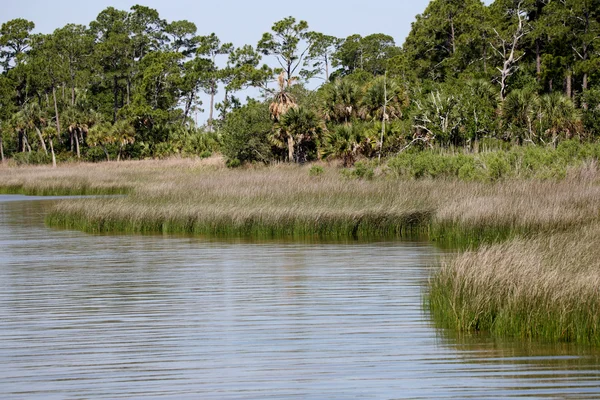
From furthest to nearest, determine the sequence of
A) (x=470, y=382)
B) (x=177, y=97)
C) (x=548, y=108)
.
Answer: (x=177, y=97) < (x=548, y=108) < (x=470, y=382)

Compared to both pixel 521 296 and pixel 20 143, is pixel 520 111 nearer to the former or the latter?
pixel 521 296

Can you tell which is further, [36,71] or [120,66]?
[120,66]

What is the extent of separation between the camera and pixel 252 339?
1027 cm

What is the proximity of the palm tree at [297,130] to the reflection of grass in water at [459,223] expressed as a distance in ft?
53.1

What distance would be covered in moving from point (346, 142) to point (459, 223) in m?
22.9

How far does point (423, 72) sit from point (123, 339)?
5175 centimetres

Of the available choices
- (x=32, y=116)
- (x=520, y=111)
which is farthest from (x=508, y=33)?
(x=32, y=116)

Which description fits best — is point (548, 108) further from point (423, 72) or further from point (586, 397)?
point (586, 397)

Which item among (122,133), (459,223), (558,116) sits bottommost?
(459,223)

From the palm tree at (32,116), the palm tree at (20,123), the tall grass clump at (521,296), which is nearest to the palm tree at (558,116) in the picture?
the tall grass clump at (521,296)

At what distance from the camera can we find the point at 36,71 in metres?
77.9

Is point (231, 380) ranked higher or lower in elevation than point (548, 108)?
lower

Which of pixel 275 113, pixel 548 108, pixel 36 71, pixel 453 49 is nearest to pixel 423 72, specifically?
pixel 453 49

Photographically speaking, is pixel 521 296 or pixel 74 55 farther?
pixel 74 55
